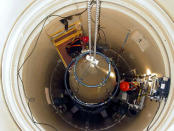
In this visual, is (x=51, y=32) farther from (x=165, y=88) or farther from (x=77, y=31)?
(x=165, y=88)

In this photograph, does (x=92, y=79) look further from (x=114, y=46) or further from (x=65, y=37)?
(x=114, y=46)

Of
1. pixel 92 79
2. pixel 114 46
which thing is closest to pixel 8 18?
pixel 92 79

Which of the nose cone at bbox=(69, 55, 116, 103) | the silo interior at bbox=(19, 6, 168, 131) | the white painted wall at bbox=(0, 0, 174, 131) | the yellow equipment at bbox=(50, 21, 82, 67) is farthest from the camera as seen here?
the yellow equipment at bbox=(50, 21, 82, 67)

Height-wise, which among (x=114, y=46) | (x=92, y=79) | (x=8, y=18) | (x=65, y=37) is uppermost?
(x=65, y=37)

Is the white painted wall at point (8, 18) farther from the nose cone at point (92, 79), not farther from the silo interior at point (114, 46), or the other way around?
the nose cone at point (92, 79)

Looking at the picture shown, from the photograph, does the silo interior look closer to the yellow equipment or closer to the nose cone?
the yellow equipment

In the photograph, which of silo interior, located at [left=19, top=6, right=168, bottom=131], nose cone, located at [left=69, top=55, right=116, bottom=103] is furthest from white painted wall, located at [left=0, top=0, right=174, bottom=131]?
nose cone, located at [left=69, top=55, right=116, bottom=103]

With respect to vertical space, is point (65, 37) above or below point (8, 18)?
above

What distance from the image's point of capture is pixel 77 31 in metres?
3.31

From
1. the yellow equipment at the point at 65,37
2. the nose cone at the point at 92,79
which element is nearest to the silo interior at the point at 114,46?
the yellow equipment at the point at 65,37

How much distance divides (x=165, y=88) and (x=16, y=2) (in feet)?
6.97

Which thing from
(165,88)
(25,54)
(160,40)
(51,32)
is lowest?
(165,88)

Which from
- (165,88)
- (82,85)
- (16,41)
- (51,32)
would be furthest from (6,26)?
(165,88)

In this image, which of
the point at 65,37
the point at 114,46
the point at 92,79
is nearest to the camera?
the point at 92,79
